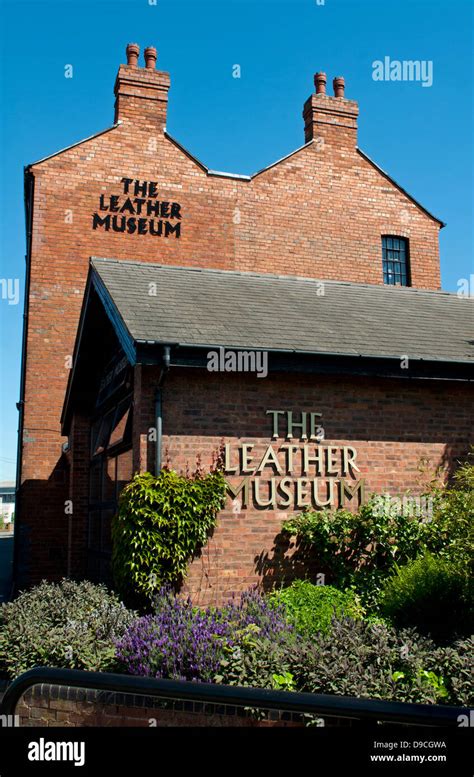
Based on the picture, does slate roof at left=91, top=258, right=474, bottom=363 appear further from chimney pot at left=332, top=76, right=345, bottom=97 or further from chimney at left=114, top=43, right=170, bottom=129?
chimney pot at left=332, top=76, right=345, bottom=97

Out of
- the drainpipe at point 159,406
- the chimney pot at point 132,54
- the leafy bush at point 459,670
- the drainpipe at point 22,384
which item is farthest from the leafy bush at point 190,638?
the chimney pot at point 132,54

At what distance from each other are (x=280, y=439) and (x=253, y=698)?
6.65 m

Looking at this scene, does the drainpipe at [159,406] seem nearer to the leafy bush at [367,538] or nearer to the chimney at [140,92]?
the leafy bush at [367,538]

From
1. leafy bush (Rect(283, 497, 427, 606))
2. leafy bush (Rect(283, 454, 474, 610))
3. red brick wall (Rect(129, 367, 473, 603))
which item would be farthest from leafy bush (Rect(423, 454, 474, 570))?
red brick wall (Rect(129, 367, 473, 603))

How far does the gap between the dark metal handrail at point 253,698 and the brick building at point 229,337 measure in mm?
5654

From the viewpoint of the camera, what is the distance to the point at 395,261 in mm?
18672

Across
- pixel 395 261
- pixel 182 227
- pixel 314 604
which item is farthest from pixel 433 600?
pixel 395 261

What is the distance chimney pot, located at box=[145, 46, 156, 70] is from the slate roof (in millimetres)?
7914

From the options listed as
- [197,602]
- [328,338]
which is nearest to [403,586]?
[197,602]

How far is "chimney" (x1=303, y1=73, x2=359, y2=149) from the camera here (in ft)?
60.8

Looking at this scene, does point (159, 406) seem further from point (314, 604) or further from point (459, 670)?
point (459, 670)

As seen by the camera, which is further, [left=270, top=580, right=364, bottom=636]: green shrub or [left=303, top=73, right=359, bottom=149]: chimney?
[left=303, top=73, right=359, bottom=149]: chimney

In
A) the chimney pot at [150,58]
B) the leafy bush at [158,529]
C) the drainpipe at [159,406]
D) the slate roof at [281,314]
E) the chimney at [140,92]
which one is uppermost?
the chimney pot at [150,58]

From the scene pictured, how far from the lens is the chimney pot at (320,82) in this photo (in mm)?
18750
